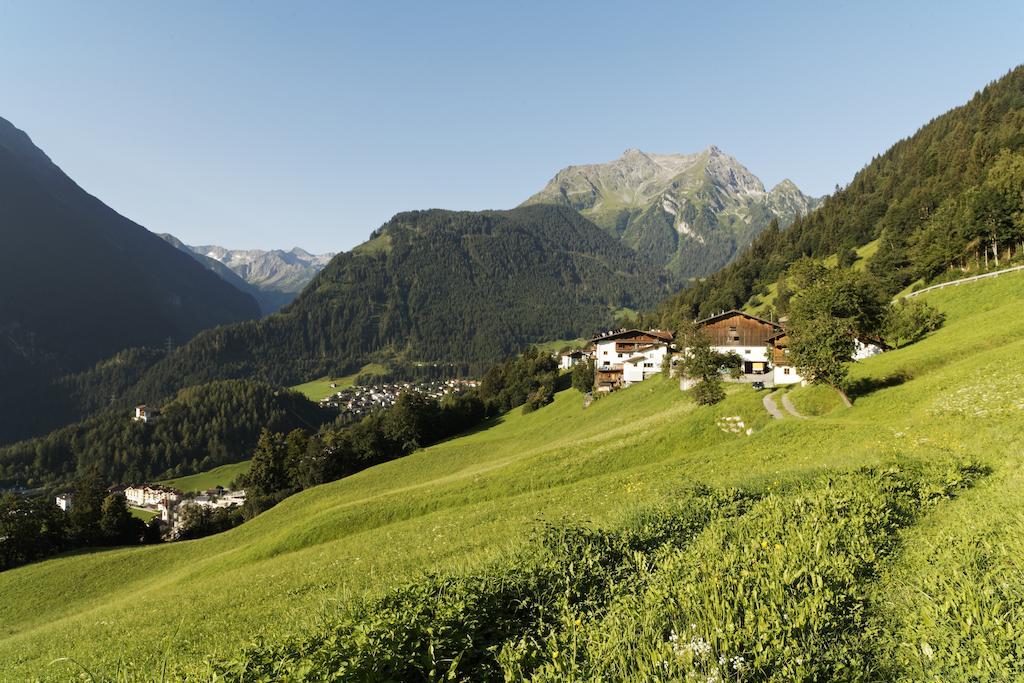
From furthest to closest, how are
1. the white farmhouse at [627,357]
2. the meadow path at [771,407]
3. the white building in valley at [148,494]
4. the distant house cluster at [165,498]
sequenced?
1. the white building in valley at [148,494]
2. the distant house cluster at [165,498]
3. the white farmhouse at [627,357]
4. the meadow path at [771,407]

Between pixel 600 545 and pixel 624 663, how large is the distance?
4404 mm

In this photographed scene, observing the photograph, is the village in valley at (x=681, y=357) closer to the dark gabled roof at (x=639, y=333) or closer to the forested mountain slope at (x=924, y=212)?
the dark gabled roof at (x=639, y=333)

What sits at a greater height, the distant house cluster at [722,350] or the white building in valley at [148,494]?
the distant house cluster at [722,350]

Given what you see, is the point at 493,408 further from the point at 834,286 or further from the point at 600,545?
the point at 600,545

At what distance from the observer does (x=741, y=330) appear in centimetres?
8194

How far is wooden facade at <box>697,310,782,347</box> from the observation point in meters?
81.4

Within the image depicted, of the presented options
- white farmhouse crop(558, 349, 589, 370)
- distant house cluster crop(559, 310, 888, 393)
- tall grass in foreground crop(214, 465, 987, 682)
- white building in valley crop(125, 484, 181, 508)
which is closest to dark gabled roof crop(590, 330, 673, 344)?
distant house cluster crop(559, 310, 888, 393)

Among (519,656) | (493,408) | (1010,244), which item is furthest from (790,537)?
(493,408)

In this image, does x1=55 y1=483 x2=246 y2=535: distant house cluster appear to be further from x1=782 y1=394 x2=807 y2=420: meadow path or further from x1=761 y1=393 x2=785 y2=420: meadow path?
x1=782 y1=394 x2=807 y2=420: meadow path

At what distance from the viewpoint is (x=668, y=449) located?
34.7 m

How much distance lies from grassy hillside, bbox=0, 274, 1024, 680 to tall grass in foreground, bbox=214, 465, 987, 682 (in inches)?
2.2

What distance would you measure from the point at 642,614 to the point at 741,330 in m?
84.5

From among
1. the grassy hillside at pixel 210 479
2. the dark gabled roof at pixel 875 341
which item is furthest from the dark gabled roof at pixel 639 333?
the grassy hillside at pixel 210 479

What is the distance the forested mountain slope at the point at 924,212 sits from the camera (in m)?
72.1
